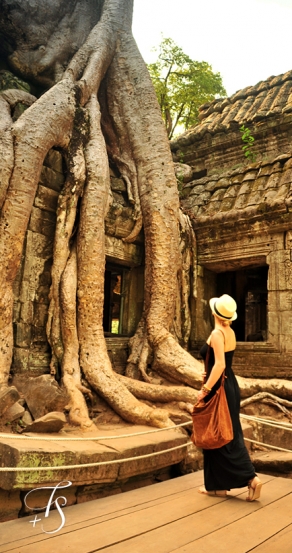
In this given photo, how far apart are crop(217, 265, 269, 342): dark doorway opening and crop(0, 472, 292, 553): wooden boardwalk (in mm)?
5746

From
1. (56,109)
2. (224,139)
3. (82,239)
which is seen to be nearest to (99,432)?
(82,239)

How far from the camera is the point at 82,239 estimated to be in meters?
4.54

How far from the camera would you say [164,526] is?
207 cm

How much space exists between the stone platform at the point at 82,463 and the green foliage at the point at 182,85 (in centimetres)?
1176

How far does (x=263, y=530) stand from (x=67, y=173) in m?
3.91

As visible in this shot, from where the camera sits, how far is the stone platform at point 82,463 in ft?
7.84

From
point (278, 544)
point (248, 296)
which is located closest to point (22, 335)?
point (278, 544)

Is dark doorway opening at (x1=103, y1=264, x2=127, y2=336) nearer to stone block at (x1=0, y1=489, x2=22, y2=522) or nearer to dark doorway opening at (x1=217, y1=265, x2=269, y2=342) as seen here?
dark doorway opening at (x1=217, y1=265, x2=269, y2=342)

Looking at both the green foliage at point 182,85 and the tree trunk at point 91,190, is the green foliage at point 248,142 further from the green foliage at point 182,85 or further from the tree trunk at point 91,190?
the green foliage at point 182,85

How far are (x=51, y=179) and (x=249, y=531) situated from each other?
3906 millimetres

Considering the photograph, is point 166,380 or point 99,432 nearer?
point 99,432

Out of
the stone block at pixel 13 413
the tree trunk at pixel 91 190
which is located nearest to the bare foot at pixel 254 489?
the tree trunk at pixel 91 190

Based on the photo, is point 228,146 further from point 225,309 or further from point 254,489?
point 254,489

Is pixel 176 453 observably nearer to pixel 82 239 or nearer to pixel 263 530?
→ pixel 263 530
